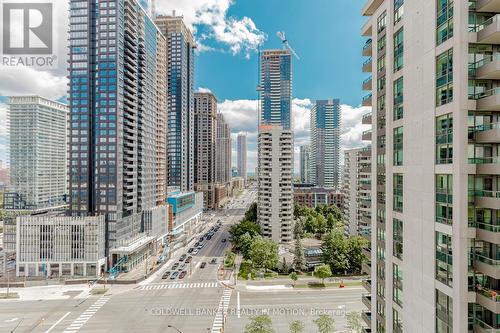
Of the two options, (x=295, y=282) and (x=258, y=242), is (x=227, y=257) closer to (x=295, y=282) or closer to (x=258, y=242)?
(x=258, y=242)

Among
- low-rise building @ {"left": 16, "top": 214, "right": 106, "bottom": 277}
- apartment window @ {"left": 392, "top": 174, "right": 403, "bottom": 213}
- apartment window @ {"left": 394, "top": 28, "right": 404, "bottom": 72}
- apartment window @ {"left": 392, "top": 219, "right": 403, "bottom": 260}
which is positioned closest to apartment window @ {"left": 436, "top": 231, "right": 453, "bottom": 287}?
apartment window @ {"left": 392, "top": 219, "right": 403, "bottom": 260}

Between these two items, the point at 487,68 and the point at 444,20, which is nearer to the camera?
the point at 487,68

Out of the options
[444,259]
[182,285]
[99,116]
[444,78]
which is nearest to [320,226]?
[182,285]

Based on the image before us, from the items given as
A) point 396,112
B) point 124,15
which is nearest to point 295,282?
point 396,112

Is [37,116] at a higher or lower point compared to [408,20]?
higher

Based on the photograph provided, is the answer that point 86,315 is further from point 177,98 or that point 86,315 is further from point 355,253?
point 177,98

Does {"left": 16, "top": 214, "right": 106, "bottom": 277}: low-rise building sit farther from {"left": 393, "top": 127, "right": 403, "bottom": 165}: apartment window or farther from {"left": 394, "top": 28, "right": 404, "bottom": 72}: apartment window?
{"left": 394, "top": 28, "right": 404, "bottom": 72}: apartment window

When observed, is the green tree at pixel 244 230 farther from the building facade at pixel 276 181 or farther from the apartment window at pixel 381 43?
the apartment window at pixel 381 43
